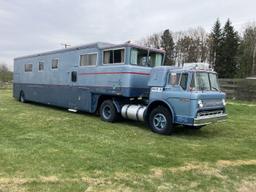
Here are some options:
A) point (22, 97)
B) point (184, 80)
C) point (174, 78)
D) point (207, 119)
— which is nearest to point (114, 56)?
point (174, 78)

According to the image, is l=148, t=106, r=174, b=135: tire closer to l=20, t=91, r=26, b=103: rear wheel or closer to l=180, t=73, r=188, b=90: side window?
l=180, t=73, r=188, b=90: side window

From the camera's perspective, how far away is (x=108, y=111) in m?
12.8

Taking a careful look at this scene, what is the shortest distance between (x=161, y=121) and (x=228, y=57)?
38744mm

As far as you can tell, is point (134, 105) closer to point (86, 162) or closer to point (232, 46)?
Answer: point (86, 162)

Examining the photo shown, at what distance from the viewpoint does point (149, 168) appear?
6.43m

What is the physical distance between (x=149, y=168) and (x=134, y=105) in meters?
5.64

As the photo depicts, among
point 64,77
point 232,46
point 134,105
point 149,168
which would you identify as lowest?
point 149,168

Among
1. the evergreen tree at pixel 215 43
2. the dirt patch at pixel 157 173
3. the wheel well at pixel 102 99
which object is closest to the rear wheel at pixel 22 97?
the wheel well at pixel 102 99

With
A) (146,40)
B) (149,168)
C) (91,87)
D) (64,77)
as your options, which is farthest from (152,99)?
(146,40)

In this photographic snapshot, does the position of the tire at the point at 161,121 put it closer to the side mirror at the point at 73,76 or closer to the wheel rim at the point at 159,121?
the wheel rim at the point at 159,121

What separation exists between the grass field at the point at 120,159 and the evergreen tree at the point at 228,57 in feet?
120

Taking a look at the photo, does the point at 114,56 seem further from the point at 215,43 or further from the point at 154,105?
the point at 215,43

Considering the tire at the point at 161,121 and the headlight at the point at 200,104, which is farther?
the tire at the point at 161,121

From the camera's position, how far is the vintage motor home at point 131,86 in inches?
389
